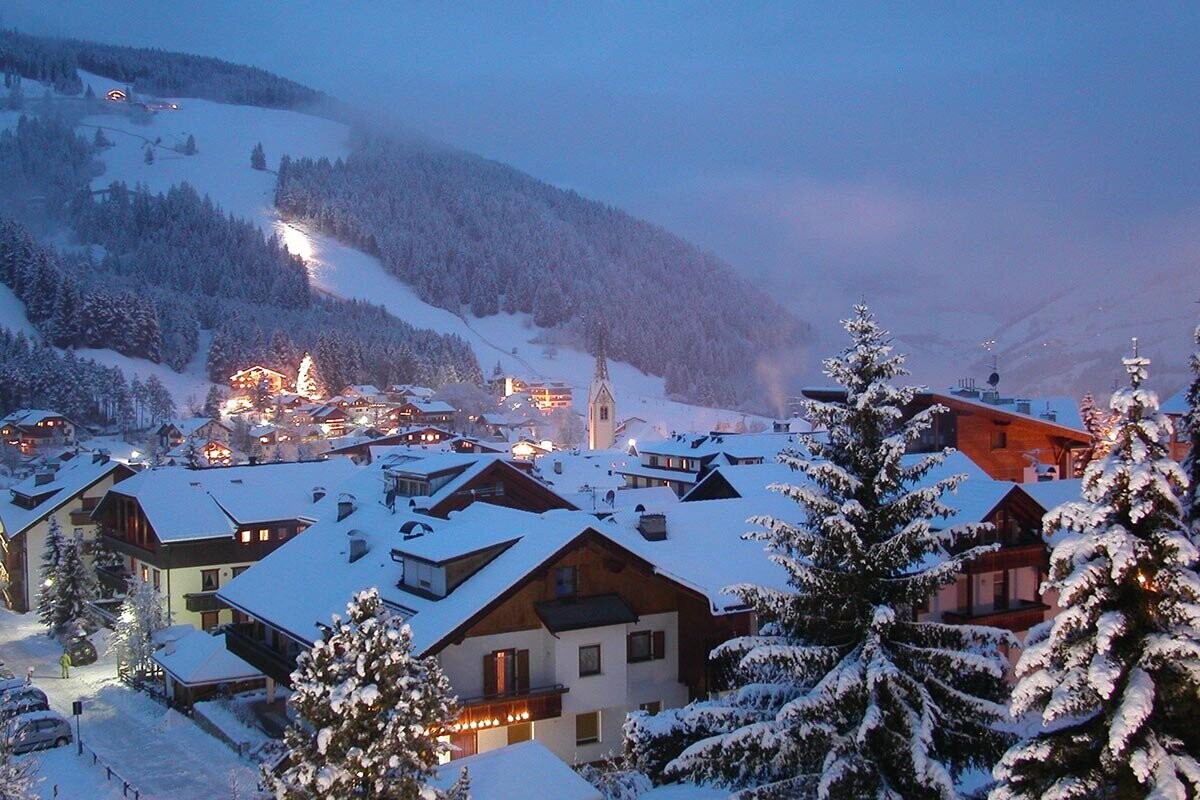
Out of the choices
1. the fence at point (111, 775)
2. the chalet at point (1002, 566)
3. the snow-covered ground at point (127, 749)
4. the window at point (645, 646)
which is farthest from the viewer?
the chalet at point (1002, 566)

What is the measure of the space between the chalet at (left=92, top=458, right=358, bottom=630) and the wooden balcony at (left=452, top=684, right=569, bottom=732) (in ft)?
79.7

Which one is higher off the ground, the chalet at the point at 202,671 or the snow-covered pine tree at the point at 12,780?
the snow-covered pine tree at the point at 12,780

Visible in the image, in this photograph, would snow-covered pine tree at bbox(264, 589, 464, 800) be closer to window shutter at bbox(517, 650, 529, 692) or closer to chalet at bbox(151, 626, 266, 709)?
window shutter at bbox(517, 650, 529, 692)

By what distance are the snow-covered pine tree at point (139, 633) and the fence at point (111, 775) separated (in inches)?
315

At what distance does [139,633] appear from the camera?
41281mm

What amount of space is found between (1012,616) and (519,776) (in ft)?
60.6

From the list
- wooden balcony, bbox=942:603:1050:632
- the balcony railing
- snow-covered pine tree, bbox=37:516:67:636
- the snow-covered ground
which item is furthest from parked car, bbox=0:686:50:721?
wooden balcony, bbox=942:603:1050:632

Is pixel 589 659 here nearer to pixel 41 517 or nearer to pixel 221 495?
pixel 221 495

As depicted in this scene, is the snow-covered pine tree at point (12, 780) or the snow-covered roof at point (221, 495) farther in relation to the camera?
the snow-covered roof at point (221, 495)

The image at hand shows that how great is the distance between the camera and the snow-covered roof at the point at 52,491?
181 ft

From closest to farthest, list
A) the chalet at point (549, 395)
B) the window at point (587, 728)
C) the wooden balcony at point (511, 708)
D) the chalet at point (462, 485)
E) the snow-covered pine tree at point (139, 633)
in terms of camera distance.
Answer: the wooden balcony at point (511, 708), the window at point (587, 728), the snow-covered pine tree at point (139, 633), the chalet at point (462, 485), the chalet at point (549, 395)

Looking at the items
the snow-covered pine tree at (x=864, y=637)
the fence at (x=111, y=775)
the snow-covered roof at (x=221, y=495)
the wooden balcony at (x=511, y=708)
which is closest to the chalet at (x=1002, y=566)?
the wooden balcony at (x=511, y=708)

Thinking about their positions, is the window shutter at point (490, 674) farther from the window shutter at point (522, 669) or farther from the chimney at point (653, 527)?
the chimney at point (653, 527)

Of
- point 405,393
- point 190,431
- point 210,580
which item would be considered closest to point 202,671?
point 210,580
